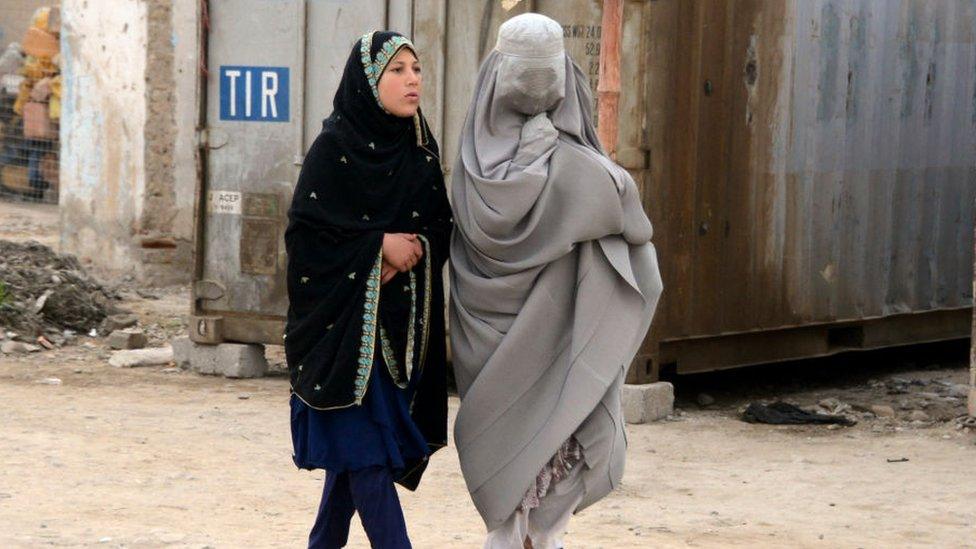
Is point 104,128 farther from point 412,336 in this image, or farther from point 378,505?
point 378,505

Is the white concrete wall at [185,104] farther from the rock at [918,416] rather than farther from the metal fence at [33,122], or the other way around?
the metal fence at [33,122]

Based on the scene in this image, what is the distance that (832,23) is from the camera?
834 cm

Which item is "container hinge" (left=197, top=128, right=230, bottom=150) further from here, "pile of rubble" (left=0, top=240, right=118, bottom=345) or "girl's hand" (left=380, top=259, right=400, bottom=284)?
"girl's hand" (left=380, top=259, right=400, bottom=284)

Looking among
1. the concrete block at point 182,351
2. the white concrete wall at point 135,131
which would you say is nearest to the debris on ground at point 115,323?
the concrete block at point 182,351

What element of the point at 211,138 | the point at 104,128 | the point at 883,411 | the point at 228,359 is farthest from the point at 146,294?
the point at 883,411

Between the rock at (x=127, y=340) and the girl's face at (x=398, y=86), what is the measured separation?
226 inches

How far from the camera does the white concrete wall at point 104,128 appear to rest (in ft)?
39.9

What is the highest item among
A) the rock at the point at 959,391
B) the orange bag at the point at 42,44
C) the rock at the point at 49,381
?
the orange bag at the point at 42,44

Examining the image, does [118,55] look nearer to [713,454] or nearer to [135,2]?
[135,2]

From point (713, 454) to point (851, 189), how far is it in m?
2.21

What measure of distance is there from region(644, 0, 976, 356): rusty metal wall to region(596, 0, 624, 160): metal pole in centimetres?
26

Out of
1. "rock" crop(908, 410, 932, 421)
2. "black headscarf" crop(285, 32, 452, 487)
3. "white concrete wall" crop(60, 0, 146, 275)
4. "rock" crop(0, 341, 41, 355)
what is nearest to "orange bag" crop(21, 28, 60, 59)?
"white concrete wall" crop(60, 0, 146, 275)

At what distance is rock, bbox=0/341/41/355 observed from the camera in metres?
9.27

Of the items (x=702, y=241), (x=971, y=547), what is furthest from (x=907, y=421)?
(x=971, y=547)
